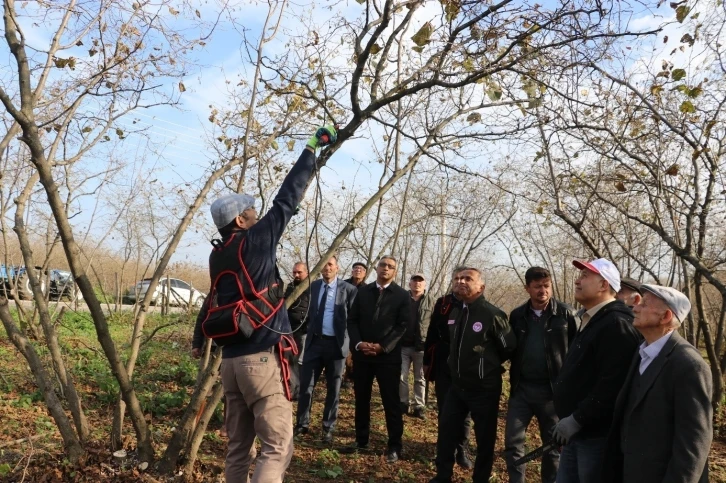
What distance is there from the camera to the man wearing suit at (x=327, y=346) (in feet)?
20.8

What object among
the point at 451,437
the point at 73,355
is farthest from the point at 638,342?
the point at 73,355

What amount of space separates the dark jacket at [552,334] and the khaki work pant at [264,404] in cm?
215

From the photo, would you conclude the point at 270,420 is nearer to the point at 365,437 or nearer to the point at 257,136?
the point at 365,437

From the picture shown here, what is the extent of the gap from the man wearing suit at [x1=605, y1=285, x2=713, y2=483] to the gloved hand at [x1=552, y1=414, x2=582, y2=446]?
305mm

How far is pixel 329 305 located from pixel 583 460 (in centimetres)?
363

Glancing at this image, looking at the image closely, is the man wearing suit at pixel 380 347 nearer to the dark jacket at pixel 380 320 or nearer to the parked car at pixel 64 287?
the dark jacket at pixel 380 320

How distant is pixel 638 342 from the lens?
3.56 m

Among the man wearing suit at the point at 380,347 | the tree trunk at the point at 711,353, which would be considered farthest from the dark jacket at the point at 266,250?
the tree trunk at the point at 711,353

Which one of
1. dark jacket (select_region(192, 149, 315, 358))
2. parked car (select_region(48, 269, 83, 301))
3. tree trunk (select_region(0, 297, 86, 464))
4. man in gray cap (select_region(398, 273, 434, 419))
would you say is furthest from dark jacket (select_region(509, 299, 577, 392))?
parked car (select_region(48, 269, 83, 301))

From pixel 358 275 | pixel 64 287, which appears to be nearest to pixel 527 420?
pixel 358 275

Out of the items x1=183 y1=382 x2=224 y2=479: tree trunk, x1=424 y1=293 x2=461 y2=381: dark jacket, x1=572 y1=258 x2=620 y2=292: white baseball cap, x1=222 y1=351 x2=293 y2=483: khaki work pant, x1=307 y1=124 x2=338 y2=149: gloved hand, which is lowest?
x1=183 y1=382 x2=224 y2=479: tree trunk

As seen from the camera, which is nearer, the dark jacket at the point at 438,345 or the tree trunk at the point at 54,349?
the tree trunk at the point at 54,349

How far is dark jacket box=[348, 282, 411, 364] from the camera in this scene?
6031mm

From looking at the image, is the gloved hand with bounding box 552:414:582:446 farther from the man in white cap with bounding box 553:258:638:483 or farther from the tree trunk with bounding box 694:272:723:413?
the tree trunk with bounding box 694:272:723:413
